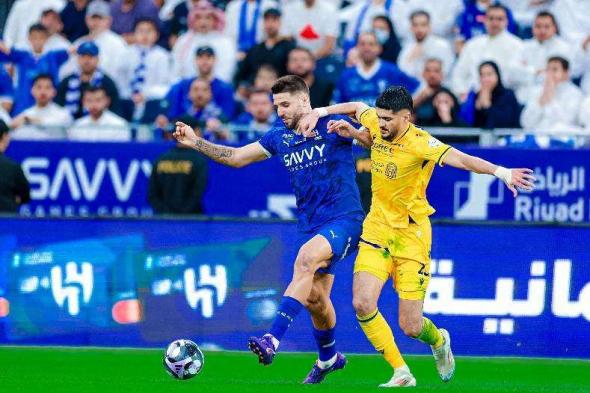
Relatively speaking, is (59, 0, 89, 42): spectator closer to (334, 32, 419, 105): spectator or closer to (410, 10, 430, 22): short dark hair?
(334, 32, 419, 105): spectator

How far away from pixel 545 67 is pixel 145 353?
7.34 meters

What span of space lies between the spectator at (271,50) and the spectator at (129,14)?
82.8 inches

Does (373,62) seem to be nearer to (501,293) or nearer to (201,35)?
(201,35)

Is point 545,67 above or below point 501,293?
above

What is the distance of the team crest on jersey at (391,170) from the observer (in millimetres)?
11219

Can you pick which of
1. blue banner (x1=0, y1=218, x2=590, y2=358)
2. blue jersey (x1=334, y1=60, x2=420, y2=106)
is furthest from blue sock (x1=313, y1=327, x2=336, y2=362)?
blue jersey (x1=334, y1=60, x2=420, y2=106)

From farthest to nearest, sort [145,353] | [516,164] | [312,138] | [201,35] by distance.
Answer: [201,35], [516,164], [145,353], [312,138]

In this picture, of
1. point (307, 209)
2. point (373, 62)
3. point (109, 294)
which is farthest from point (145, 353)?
point (373, 62)

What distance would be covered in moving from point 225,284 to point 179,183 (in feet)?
8.47

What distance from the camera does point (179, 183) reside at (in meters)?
16.7

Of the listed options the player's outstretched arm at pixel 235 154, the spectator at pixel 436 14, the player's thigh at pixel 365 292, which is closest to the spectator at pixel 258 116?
the spectator at pixel 436 14

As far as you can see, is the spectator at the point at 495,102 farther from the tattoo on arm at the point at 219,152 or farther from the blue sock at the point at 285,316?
the blue sock at the point at 285,316

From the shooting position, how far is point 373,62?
18.6 metres

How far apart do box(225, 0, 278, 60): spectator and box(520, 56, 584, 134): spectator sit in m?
4.15
